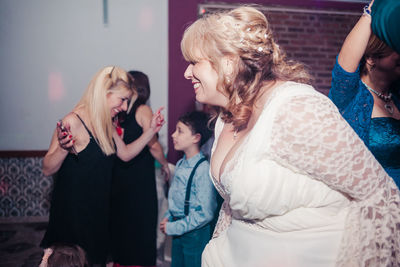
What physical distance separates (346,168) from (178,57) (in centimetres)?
336

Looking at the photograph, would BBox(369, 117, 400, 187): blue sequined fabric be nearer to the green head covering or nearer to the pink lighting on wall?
the green head covering

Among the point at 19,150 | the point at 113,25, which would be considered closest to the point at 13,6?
the point at 113,25

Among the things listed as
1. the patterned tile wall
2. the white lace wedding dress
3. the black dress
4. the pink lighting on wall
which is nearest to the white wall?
the pink lighting on wall

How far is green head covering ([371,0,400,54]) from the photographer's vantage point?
0.65 m

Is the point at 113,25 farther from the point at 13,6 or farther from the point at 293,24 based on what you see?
the point at 293,24

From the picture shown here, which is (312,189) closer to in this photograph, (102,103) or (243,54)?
(243,54)

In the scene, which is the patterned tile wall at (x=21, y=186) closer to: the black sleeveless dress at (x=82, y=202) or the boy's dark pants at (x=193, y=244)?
the black sleeveless dress at (x=82, y=202)

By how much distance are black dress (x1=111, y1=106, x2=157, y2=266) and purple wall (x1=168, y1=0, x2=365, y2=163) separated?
1286 mm

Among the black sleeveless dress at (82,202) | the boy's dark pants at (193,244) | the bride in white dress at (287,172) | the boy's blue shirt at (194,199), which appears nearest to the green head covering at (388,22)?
the bride in white dress at (287,172)

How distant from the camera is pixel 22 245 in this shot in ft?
11.4

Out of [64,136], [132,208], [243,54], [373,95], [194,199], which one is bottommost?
[132,208]

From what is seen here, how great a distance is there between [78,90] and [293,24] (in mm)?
2871

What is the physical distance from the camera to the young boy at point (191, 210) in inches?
78.7

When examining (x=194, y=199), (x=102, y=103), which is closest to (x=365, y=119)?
(x=194, y=199)
